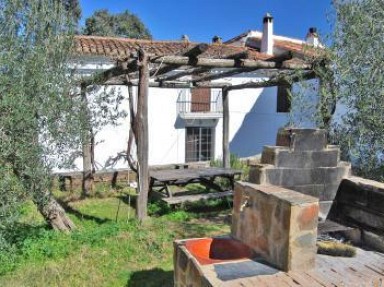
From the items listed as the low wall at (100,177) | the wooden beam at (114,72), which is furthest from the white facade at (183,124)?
the wooden beam at (114,72)

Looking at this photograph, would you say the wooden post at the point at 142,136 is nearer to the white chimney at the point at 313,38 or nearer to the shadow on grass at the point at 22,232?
the shadow on grass at the point at 22,232

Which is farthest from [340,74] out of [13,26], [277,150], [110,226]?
[13,26]

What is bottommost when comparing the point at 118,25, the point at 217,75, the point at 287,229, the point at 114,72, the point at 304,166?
the point at 287,229

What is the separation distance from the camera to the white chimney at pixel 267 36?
18.6 metres

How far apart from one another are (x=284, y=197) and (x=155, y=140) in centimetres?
1203

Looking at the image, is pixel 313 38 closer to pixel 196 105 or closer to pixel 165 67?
pixel 196 105

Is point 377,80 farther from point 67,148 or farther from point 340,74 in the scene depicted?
point 67,148

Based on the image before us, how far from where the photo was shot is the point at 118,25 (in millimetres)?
34688

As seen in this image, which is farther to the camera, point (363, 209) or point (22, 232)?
point (22, 232)

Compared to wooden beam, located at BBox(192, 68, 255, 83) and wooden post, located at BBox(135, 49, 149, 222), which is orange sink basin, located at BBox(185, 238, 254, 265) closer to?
wooden post, located at BBox(135, 49, 149, 222)

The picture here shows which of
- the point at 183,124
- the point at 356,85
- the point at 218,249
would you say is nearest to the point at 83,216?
the point at 218,249

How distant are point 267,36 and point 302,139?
48.5ft

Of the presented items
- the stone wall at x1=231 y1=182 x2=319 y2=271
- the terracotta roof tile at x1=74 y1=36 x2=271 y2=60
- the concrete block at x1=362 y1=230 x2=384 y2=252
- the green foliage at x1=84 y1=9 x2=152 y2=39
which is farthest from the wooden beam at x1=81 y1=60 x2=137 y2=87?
the green foliage at x1=84 y1=9 x2=152 y2=39

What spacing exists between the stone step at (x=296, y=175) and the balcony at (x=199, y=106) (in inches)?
425
